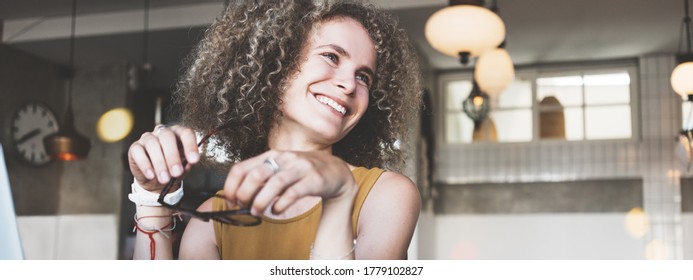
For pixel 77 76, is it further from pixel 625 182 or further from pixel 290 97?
pixel 625 182

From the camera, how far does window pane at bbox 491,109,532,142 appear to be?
3.83m

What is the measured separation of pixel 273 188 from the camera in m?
0.83

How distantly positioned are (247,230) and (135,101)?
2.18m

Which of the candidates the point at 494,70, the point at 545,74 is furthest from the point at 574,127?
the point at 494,70

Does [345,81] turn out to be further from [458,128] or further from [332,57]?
[458,128]

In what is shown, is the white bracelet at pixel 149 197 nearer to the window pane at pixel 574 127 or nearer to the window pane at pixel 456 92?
the window pane at pixel 456 92

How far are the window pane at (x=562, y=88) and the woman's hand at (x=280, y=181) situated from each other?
2.87 m

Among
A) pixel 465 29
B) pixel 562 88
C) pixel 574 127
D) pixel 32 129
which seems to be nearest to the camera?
pixel 465 29

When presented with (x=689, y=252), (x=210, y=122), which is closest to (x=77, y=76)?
(x=210, y=122)

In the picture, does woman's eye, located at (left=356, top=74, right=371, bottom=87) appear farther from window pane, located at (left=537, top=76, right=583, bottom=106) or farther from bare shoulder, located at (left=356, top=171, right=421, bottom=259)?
window pane, located at (left=537, top=76, right=583, bottom=106)

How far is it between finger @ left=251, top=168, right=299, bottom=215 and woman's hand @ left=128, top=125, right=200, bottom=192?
A: 6.8 inches

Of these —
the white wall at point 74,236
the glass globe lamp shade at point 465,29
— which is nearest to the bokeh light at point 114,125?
the white wall at point 74,236

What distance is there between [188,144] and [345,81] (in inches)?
9.2

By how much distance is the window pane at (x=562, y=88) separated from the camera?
358 cm
